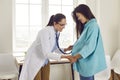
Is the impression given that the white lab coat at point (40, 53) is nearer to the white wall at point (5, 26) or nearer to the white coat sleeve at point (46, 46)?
the white coat sleeve at point (46, 46)

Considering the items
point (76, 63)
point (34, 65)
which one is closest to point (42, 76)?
point (34, 65)

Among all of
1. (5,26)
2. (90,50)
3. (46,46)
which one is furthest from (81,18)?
(5,26)

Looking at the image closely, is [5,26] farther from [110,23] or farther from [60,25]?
[110,23]

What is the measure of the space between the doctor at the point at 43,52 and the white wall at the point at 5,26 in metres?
1.09

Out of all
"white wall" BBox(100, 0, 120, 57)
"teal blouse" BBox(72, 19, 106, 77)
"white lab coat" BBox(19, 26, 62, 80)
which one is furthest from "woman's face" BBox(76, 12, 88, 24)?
"white wall" BBox(100, 0, 120, 57)

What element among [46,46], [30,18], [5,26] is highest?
[30,18]

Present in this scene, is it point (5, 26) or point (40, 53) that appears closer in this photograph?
point (40, 53)

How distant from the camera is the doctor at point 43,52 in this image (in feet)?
9.14

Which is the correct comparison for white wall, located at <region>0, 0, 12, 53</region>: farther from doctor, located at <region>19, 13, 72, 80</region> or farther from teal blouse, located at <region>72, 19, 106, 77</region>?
teal blouse, located at <region>72, 19, 106, 77</region>

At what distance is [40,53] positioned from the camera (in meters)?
2.98

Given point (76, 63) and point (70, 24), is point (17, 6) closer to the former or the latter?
point (70, 24)

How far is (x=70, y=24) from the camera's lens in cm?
445

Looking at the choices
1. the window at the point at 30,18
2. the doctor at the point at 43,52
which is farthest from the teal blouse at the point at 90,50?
the window at the point at 30,18

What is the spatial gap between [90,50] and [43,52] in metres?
0.68
